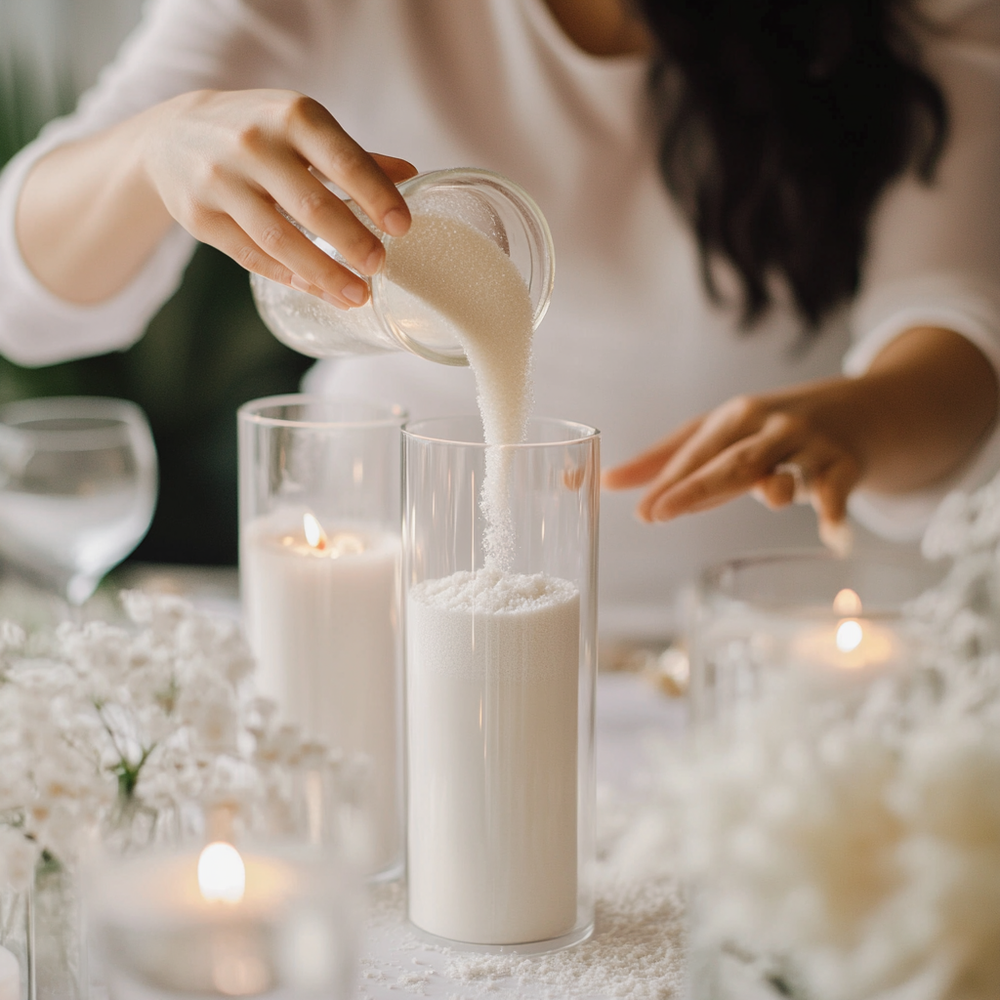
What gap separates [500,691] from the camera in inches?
22.3

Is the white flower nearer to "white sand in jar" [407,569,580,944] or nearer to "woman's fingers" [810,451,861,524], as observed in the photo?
"white sand in jar" [407,569,580,944]

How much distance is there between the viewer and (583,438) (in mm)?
582

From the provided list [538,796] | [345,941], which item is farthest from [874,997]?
[538,796]

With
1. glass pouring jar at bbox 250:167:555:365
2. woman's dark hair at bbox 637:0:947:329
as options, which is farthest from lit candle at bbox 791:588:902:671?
woman's dark hair at bbox 637:0:947:329

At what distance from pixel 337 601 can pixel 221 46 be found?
0.79 m

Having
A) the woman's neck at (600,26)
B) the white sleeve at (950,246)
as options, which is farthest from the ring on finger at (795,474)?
the woman's neck at (600,26)

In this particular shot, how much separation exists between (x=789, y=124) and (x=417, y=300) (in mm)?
907

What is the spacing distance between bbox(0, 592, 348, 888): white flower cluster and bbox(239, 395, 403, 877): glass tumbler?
14 cm

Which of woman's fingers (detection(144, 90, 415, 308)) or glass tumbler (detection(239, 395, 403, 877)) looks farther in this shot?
glass tumbler (detection(239, 395, 403, 877))

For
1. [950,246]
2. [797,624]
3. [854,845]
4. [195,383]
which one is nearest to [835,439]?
[950,246]

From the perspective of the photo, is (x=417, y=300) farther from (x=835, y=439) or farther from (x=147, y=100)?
(x=147, y=100)

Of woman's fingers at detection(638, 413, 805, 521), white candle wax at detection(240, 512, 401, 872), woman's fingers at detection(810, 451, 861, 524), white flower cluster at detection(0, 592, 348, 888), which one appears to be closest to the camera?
white flower cluster at detection(0, 592, 348, 888)

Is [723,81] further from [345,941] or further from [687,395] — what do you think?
[345,941]

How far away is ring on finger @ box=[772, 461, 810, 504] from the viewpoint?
2.97 ft
